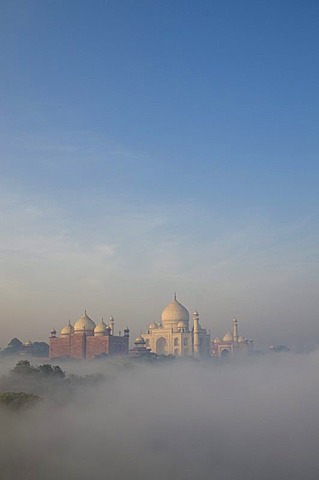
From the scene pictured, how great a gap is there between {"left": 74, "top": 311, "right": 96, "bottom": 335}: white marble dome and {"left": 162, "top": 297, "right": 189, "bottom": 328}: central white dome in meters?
16.0

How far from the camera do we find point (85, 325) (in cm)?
10581

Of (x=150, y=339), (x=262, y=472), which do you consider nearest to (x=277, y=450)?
(x=262, y=472)

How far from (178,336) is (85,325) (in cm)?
2007

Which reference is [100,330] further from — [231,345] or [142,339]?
[231,345]

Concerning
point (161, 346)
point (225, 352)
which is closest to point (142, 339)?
point (161, 346)

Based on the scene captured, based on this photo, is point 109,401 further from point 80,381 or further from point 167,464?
point 167,464

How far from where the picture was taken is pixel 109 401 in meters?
59.8

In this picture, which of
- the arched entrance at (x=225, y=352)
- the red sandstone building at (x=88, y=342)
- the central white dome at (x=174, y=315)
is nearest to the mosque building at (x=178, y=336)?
the central white dome at (x=174, y=315)

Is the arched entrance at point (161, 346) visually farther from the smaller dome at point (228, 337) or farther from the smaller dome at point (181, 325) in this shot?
the smaller dome at point (228, 337)

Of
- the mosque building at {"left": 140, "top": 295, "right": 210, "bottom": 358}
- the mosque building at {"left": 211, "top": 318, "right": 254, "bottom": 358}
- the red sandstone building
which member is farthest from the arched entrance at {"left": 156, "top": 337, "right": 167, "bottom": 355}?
the mosque building at {"left": 211, "top": 318, "right": 254, "bottom": 358}

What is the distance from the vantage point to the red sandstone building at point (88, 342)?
325ft

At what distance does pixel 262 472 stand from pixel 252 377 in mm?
59653

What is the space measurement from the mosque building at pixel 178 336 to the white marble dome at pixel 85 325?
15071 mm

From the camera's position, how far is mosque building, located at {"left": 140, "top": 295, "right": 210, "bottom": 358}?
A: 109625 millimetres
